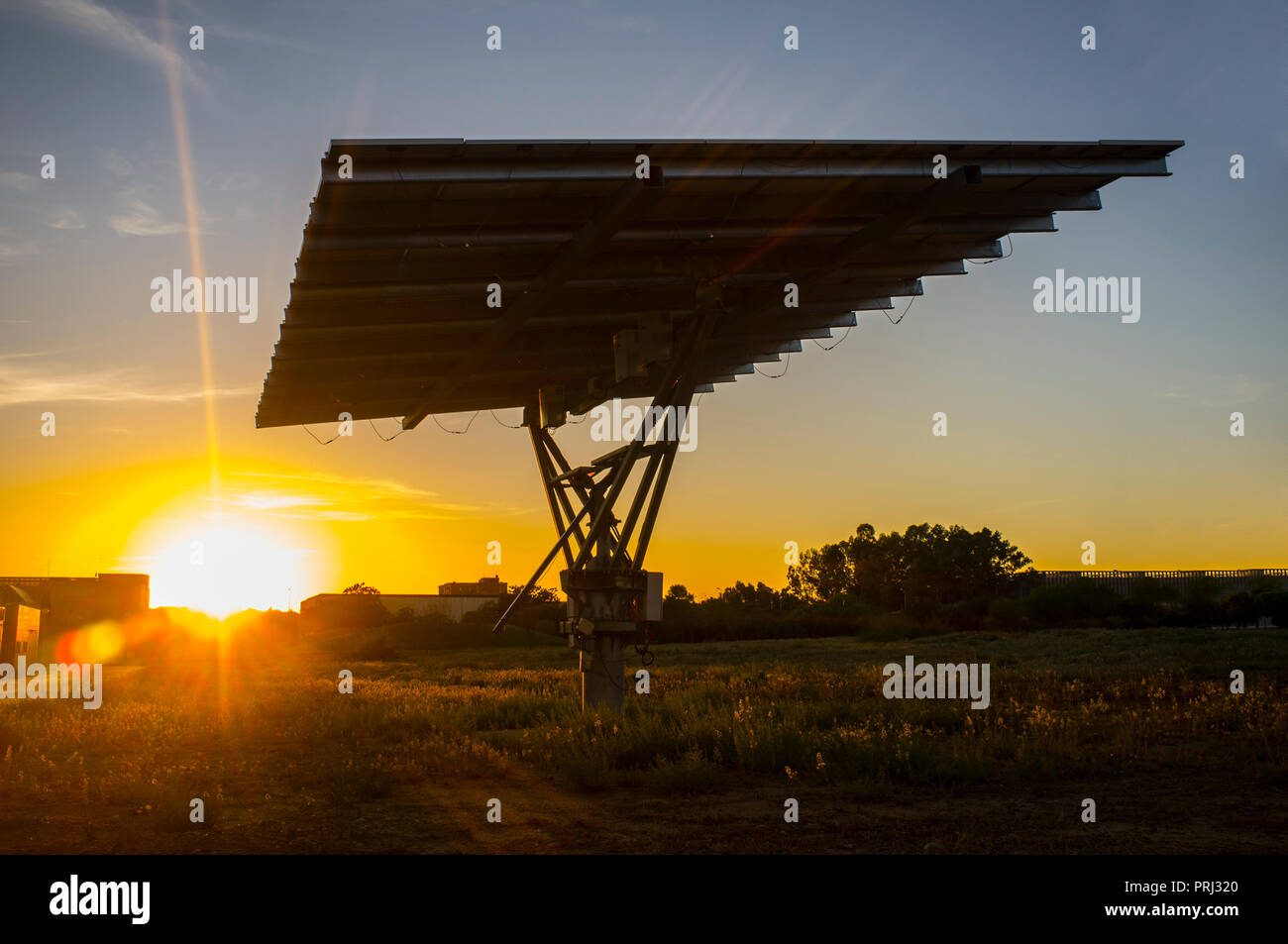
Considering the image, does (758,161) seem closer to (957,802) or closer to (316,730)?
(957,802)

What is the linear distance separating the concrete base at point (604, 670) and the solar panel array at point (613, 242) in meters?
4.26

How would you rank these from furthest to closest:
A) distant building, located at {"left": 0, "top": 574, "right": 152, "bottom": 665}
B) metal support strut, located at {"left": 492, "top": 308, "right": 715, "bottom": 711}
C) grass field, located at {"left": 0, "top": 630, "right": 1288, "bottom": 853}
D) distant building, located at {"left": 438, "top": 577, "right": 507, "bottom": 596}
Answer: distant building, located at {"left": 438, "top": 577, "right": 507, "bottom": 596} → distant building, located at {"left": 0, "top": 574, "right": 152, "bottom": 665} → metal support strut, located at {"left": 492, "top": 308, "right": 715, "bottom": 711} → grass field, located at {"left": 0, "top": 630, "right": 1288, "bottom": 853}

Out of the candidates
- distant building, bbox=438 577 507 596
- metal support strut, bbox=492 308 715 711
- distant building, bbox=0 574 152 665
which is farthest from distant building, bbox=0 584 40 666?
distant building, bbox=438 577 507 596

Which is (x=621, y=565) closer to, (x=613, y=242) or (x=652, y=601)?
(x=652, y=601)

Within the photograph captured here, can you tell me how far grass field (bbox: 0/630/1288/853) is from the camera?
8320mm

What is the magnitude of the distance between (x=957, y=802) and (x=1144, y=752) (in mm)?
3549

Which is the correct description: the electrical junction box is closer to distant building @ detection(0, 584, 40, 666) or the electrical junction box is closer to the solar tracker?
the solar tracker

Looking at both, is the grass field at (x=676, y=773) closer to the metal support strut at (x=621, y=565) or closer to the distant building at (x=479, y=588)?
the metal support strut at (x=621, y=565)

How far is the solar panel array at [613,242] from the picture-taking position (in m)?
11.8

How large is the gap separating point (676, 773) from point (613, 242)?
22.5 ft

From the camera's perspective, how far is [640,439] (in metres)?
15.7

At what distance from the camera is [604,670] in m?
16.3

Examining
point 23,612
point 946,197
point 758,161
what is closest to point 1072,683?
point 946,197

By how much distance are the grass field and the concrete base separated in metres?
0.68
